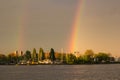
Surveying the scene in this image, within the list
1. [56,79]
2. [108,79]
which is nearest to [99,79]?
[108,79]

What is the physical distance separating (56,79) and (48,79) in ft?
7.29

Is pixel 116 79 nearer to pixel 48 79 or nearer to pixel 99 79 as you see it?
pixel 99 79

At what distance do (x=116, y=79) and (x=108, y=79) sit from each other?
2304 mm

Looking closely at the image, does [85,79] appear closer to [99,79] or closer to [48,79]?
[99,79]

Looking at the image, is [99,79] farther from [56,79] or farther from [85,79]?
[56,79]

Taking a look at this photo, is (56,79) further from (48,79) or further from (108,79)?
(108,79)

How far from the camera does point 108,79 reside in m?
89.4

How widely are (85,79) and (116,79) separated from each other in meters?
8.03

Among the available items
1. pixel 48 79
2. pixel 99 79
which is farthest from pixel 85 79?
pixel 48 79

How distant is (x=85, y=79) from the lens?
90.2 m

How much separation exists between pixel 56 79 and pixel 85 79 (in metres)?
8.06

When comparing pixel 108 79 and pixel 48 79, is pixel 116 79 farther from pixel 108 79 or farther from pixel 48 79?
pixel 48 79

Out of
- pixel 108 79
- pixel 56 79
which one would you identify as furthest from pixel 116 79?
pixel 56 79

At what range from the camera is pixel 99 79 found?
9044 centimetres
